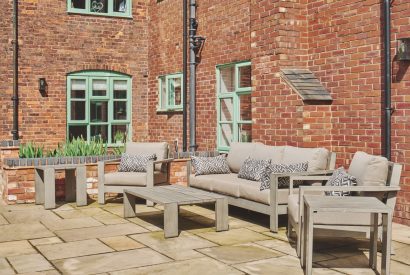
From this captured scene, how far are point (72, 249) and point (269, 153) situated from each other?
2809mm

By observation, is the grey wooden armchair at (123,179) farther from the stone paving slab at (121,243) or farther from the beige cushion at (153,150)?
the stone paving slab at (121,243)

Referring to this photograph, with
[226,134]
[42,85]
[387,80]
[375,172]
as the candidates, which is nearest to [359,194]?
[375,172]

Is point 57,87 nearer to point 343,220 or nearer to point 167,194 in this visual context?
point 167,194

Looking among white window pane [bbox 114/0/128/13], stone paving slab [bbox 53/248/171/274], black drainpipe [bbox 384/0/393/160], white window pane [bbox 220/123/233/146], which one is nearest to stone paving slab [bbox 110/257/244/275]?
stone paving slab [bbox 53/248/171/274]

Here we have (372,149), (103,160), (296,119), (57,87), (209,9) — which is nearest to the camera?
(372,149)

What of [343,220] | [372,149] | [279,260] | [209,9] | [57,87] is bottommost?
[279,260]

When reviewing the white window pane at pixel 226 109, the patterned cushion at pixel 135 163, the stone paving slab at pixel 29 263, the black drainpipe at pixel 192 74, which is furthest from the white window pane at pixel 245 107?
the stone paving slab at pixel 29 263

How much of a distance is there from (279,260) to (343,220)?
0.64 metres

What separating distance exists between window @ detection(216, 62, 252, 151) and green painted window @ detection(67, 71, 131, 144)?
2908mm

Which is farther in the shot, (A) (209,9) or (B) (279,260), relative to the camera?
(A) (209,9)

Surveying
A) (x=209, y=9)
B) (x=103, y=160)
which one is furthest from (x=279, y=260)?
(x=209, y=9)

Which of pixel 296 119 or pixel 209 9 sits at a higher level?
pixel 209 9

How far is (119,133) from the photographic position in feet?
37.9

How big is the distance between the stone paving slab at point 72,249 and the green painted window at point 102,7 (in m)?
6.93
